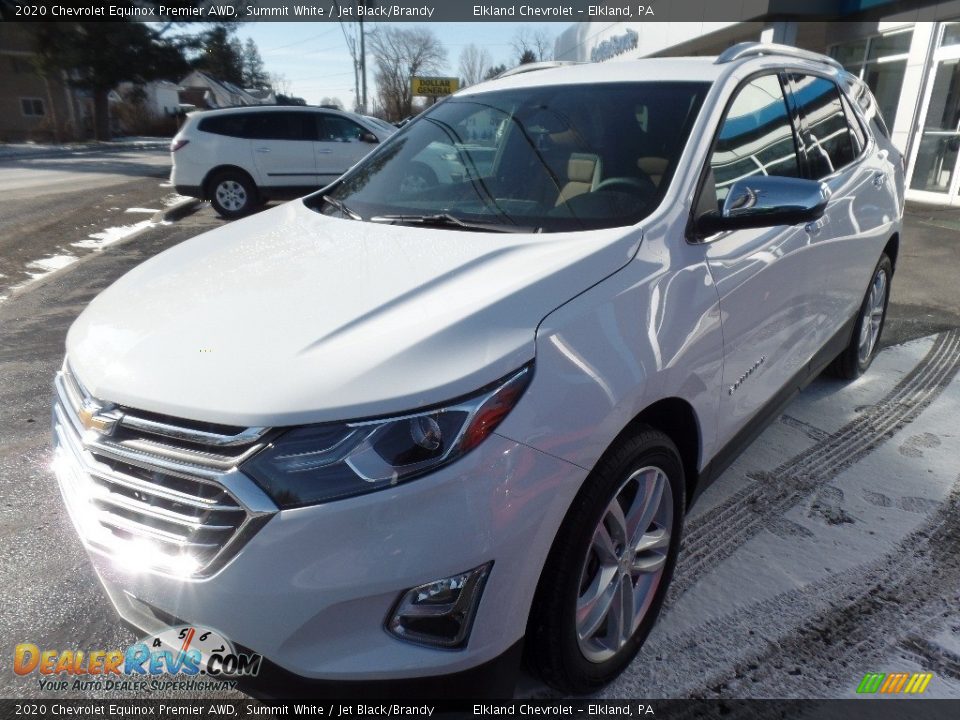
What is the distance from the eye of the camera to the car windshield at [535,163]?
2324 millimetres

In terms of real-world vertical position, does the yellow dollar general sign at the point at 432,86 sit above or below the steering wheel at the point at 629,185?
above

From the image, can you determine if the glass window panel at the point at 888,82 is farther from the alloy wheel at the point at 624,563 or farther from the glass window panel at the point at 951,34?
the alloy wheel at the point at 624,563

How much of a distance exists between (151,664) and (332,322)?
1.07 meters

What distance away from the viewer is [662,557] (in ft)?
6.98

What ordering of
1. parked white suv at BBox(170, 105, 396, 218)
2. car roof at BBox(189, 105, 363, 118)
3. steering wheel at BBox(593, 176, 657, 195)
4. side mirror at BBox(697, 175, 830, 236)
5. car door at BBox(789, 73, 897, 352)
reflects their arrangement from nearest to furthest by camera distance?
side mirror at BBox(697, 175, 830, 236) < steering wheel at BBox(593, 176, 657, 195) < car door at BBox(789, 73, 897, 352) < parked white suv at BBox(170, 105, 396, 218) < car roof at BBox(189, 105, 363, 118)

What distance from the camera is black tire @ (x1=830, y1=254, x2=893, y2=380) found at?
3.99m

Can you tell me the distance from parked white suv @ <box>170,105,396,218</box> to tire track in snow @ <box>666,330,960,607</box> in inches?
383

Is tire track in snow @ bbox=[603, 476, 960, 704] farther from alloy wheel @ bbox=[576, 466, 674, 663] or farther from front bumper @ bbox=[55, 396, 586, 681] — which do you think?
front bumper @ bbox=[55, 396, 586, 681]

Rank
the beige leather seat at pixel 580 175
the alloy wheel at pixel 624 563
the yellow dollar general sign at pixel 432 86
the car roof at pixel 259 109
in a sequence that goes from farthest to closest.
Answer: the yellow dollar general sign at pixel 432 86
the car roof at pixel 259 109
the beige leather seat at pixel 580 175
the alloy wheel at pixel 624 563

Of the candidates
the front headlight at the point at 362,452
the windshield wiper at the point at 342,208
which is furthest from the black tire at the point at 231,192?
the front headlight at the point at 362,452

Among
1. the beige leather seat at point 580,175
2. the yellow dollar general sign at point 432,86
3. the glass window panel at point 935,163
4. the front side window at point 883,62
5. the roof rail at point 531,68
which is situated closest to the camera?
the beige leather seat at point 580,175

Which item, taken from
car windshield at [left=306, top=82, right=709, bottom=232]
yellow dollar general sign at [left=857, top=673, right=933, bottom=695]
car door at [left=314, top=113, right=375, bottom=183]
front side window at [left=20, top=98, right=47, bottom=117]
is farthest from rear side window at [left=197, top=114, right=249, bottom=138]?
front side window at [left=20, top=98, right=47, bottom=117]

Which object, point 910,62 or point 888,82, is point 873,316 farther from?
point 888,82

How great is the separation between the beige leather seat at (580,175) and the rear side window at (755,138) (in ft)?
1.34
